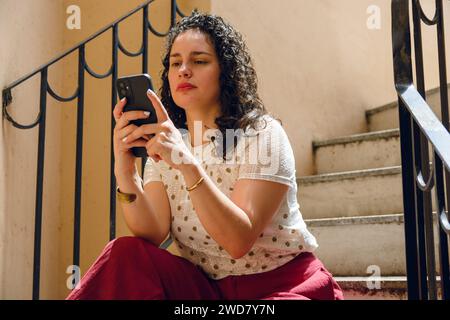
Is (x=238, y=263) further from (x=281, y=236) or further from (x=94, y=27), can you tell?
(x=94, y=27)

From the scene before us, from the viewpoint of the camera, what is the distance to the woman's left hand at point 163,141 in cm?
135

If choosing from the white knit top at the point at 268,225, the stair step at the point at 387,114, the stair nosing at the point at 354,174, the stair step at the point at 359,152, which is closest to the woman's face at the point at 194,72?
the white knit top at the point at 268,225

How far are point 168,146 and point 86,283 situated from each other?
1.11 feet

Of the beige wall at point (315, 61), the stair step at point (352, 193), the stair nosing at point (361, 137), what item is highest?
the beige wall at point (315, 61)

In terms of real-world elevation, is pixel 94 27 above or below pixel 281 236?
above

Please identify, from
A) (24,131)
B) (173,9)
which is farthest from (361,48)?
(24,131)

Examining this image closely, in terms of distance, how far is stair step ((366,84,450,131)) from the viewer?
10.4ft

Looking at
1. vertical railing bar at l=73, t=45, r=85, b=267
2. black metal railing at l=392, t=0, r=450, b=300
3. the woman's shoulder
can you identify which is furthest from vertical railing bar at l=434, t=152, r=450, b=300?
vertical railing bar at l=73, t=45, r=85, b=267

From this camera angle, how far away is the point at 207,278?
1.56 metres

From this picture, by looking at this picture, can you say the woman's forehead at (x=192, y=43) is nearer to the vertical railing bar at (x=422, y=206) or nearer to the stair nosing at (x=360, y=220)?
the vertical railing bar at (x=422, y=206)

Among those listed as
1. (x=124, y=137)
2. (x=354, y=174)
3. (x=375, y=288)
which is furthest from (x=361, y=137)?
(x=124, y=137)

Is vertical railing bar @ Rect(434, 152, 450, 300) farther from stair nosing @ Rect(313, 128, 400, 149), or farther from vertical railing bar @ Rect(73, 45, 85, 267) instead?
stair nosing @ Rect(313, 128, 400, 149)

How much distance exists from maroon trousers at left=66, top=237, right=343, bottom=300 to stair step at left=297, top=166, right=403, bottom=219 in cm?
117

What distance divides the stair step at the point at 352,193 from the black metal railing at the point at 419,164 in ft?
2.66
